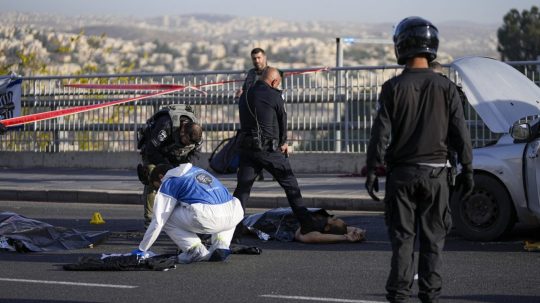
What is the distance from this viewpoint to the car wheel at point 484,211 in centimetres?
1152

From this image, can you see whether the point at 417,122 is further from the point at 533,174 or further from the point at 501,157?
the point at 501,157

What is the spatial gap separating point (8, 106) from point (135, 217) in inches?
254

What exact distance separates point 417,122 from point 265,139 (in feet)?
14.5

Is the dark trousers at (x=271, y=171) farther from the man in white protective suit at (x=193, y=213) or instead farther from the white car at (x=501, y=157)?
the white car at (x=501, y=157)

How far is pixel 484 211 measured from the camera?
11.7m

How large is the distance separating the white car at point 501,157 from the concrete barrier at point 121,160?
7.63 metres

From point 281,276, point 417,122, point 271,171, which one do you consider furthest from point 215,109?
point 417,122

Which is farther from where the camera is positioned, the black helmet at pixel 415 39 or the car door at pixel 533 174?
the car door at pixel 533 174

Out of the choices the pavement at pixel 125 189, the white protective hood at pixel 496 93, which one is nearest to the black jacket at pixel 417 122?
the white protective hood at pixel 496 93

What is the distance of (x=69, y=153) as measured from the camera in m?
22.5

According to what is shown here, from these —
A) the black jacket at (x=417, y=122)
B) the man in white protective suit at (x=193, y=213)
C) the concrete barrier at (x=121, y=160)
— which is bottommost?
the concrete barrier at (x=121, y=160)

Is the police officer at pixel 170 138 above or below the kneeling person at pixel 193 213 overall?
above

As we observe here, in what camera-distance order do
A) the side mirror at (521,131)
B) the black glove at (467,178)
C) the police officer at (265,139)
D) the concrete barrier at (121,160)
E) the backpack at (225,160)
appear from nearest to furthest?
the black glove at (467,178) → the side mirror at (521,131) → the police officer at (265,139) → the backpack at (225,160) → the concrete barrier at (121,160)

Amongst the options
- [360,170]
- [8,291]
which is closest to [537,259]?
[8,291]
